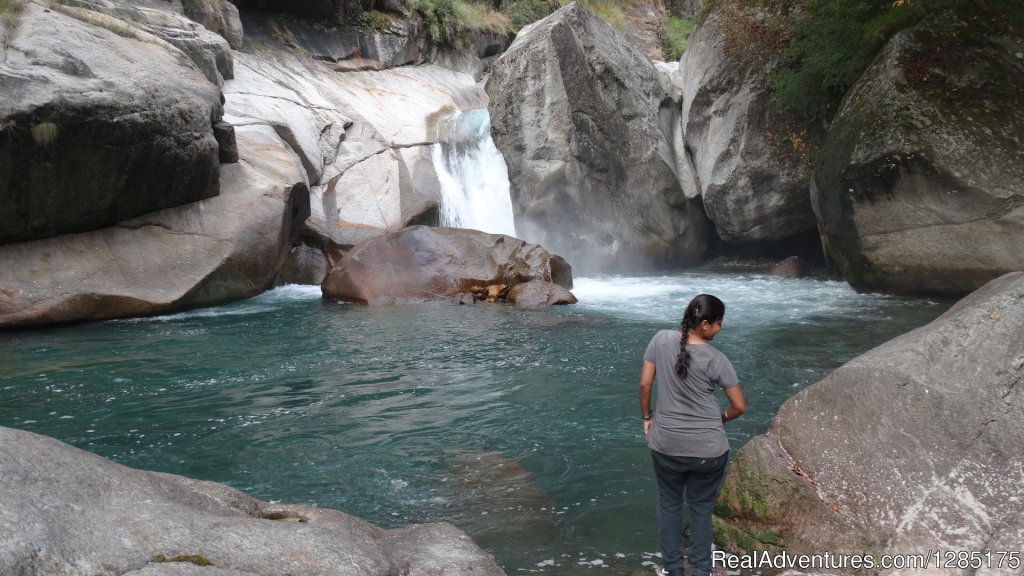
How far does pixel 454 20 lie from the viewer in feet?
83.8

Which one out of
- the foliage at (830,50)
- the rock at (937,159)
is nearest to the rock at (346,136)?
the foliage at (830,50)

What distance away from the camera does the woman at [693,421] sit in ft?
12.0

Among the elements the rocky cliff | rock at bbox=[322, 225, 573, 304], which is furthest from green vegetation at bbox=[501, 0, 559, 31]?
rock at bbox=[322, 225, 573, 304]

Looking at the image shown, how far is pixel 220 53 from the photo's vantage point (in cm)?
1686

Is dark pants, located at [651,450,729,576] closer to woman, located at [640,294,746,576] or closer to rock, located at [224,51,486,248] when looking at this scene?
woman, located at [640,294,746,576]

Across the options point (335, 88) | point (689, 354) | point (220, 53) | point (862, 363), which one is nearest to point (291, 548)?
point (689, 354)

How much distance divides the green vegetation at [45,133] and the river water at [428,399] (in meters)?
2.72

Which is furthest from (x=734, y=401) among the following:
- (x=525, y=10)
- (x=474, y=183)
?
(x=525, y=10)

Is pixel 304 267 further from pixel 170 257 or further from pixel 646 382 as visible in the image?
pixel 646 382

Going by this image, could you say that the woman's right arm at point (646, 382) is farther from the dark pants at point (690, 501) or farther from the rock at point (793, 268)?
the rock at point (793, 268)

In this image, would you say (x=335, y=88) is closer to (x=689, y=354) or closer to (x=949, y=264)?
(x=949, y=264)

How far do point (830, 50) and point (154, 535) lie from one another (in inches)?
540

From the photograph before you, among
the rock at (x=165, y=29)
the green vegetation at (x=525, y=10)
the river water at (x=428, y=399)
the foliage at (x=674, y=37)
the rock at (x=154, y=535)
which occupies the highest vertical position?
the green vegetation at (x=525, y=10)

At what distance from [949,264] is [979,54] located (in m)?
3.14
